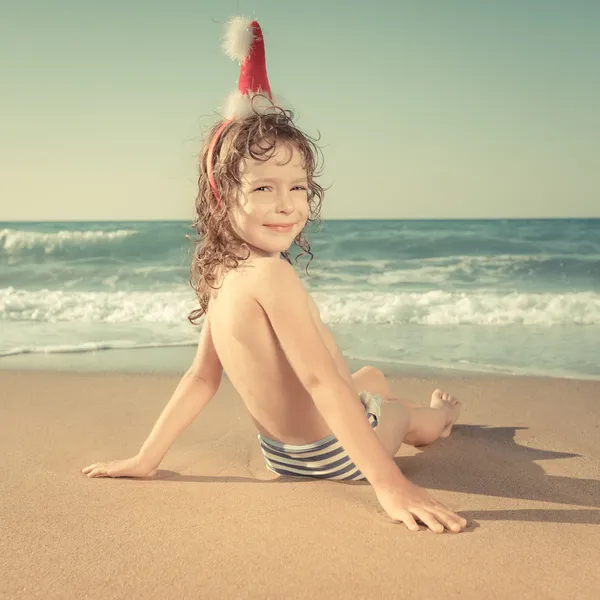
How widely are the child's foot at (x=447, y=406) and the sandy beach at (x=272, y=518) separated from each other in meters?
0.05

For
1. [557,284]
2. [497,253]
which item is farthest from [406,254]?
[557,284]

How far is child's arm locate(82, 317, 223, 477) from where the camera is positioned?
8.75 ft

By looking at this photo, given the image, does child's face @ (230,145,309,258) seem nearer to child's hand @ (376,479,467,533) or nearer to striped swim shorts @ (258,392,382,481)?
striped swim shorts @ (258,392,382,481)

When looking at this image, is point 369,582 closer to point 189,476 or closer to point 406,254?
point 189,476

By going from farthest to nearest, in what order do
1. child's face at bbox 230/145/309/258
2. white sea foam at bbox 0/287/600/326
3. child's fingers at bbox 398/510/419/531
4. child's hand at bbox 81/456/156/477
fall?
white sea foam at bbox 0/287/600/326
child's hand at bbox 81/456/156/477
child's face at bbox 230/145/309/258
child's fingers at bbox 398/510/419/531

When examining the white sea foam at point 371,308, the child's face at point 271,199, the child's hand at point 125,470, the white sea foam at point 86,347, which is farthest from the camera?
the white sea foam at point 371,308

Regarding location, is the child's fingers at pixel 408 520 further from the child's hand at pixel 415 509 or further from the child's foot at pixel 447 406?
the child's foot at pixel 447 406

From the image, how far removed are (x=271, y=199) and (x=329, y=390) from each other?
1.96ft

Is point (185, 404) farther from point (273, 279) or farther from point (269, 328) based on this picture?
point (273, 279)

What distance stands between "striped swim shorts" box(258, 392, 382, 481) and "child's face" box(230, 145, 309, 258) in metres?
0.66

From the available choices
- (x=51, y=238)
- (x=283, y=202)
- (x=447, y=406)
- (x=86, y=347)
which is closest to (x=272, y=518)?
(x=283, y=202)

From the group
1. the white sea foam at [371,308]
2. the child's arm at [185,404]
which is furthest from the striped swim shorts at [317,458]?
the white sea foam at [371,308]

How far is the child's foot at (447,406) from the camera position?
10.7ft

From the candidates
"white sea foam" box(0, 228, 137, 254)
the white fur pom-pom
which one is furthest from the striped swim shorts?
"white sea foam" box(0, 228, 137, 254)
